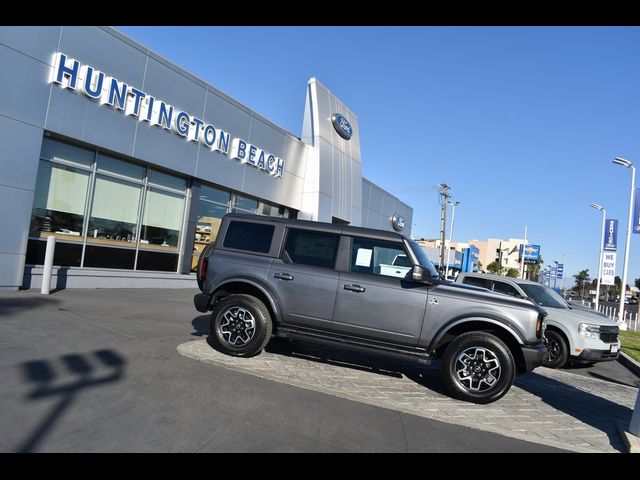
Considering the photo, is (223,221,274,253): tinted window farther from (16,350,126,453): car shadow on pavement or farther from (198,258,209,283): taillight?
(16,350,126,453): car shadow on pavement

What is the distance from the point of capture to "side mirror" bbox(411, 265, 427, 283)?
568cm

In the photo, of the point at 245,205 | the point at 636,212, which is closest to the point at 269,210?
the point at 245,205

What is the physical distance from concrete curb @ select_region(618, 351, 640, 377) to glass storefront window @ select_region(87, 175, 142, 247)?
13055 mm

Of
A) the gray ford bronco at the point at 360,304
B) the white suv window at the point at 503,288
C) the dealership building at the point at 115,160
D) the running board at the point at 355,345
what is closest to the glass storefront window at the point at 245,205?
the dealership building at the point at 115,160

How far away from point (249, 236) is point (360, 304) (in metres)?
1.99

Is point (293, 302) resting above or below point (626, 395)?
above

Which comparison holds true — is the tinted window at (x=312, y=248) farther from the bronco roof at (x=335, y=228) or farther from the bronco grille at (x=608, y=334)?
the bronco grille at (x=608, y=334)

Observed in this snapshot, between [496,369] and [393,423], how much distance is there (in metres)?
1.71

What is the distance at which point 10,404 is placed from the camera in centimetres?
409

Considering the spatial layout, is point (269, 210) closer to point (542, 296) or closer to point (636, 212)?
point (542, 296)

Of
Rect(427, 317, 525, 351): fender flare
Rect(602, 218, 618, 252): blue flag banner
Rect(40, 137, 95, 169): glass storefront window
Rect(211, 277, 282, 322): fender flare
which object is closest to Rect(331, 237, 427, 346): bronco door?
Rect(427, 317, 525, 351): fender flare
